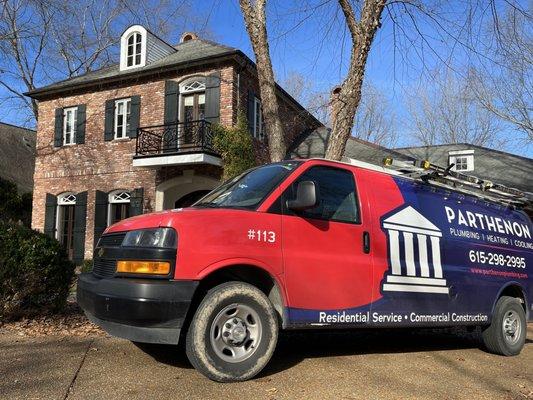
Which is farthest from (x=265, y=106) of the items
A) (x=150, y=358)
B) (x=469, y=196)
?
(x=150, y=358)

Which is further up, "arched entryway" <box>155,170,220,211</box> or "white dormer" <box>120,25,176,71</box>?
"white dormer" <box>120,25,176,71</box>

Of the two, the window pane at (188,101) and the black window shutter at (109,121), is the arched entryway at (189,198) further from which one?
the black window shutter at (109,121)

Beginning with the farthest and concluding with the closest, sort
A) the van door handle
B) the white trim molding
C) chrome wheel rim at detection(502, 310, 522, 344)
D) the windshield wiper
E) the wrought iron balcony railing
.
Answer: the wrought iron balcony railing < the white trim molding < chrome wheel rim at detection(502, 310, 522, 344) < the van door handle < the windshield wiper

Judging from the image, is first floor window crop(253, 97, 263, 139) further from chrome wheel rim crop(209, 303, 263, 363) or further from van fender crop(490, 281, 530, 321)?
chrome wheel rim crop(209, 303, 263, 363)

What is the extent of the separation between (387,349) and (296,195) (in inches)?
105

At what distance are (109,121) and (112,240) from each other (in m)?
15.4

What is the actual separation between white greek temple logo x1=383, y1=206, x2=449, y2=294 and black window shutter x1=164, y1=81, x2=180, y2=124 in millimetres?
13123

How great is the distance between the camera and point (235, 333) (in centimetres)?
446

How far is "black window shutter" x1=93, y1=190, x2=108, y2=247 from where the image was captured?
18.8 metres

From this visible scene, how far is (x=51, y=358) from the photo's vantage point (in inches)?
202

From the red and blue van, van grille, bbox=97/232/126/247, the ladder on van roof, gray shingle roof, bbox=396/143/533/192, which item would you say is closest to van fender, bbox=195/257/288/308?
the red and blue van

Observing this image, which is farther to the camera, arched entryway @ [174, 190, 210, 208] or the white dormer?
the white dormer

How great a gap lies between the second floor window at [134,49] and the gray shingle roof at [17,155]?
1462 centimetres

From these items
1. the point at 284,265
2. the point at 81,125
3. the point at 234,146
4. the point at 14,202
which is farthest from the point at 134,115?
the point at 284,265
